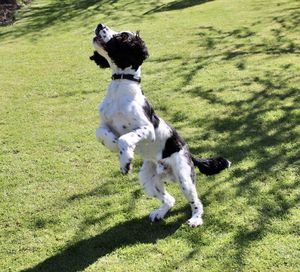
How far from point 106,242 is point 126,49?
2.00 m

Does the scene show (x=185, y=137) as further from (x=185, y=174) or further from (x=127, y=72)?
(x=127, y=72)

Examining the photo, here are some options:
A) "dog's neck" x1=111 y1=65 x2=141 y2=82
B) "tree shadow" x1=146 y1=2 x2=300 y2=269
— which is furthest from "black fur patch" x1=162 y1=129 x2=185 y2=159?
"tree shadow" x1=146 y1=2 x2=300 y2=269

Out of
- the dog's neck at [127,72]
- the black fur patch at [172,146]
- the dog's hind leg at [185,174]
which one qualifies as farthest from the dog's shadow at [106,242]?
the dog's neck at [127,72]

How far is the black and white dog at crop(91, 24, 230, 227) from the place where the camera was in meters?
4.30

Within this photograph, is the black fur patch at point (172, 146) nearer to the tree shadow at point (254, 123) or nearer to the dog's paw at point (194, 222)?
the dog's paw at point (194, 222)

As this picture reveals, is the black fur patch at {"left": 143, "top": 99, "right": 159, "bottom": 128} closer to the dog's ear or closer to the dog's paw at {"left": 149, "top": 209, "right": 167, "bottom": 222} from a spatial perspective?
the dog's ear

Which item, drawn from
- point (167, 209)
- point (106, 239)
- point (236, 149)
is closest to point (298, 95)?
point (236, 149)

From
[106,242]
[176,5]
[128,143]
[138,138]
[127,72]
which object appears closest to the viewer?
[128,143]

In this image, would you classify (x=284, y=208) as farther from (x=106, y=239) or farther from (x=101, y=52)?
(x=101, y=52)

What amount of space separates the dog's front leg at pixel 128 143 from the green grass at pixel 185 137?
3.57 ft

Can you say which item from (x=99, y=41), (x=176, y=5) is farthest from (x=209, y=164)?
→ (x=176, y=5)

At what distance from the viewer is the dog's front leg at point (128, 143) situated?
4.22 m

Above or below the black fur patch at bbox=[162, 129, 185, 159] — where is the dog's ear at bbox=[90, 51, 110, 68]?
above

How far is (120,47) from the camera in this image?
429 centimetres
